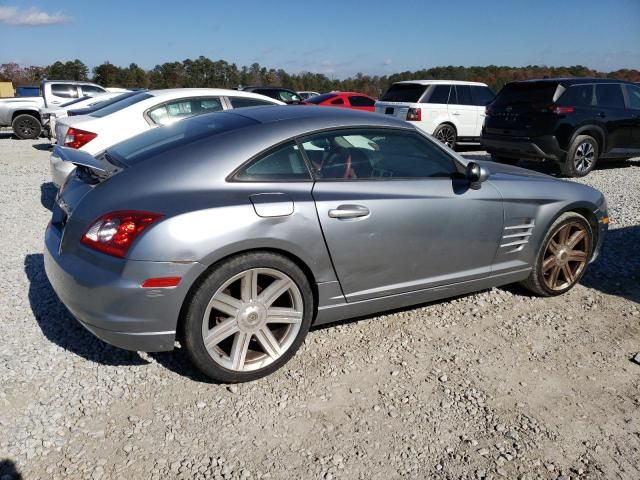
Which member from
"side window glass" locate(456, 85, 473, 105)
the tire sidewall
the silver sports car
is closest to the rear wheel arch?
the silver sports car

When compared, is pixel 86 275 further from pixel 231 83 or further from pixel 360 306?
pixel 231 83

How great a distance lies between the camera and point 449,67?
40656 millimetres

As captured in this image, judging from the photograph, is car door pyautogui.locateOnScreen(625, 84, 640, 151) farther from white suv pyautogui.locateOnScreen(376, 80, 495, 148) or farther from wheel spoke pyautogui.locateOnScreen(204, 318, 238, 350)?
wheel spoke pyautogui.locateOnScreen(204, 318, 238, 350)

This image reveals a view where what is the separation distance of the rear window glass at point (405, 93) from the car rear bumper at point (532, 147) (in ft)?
9.49

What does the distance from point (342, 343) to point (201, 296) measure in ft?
3.83

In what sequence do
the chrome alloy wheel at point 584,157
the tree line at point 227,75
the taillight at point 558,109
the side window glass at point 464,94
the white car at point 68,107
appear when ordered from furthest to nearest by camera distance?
1. the tree line at point 227,75
2. the side window glass at point 464,94
3. the white car at point 68,107
4. the chrome alloy wheel at point 584,157
5. the taillight at point 558,109

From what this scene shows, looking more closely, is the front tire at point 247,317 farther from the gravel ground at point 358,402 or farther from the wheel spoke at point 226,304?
the gravel ground at point 358,402

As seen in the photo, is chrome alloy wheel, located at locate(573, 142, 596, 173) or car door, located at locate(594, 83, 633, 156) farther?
car door, located at locate(594, 83, 633, 156)

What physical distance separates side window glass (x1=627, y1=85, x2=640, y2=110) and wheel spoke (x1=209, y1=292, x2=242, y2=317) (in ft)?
32.2

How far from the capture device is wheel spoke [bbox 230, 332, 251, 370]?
9.66ft

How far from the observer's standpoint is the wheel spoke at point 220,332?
2.85m

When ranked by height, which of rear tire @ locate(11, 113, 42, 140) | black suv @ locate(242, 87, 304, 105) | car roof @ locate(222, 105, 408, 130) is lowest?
rear tire @ locate(11, 113, 42, 140)

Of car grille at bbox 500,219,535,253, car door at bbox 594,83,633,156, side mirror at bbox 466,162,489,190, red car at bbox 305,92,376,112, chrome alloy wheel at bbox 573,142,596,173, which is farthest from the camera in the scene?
red car at bbox 305,92,376,112

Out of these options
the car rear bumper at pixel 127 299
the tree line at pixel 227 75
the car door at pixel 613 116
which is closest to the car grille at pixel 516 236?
the car rear bumper at pixel 127 299
